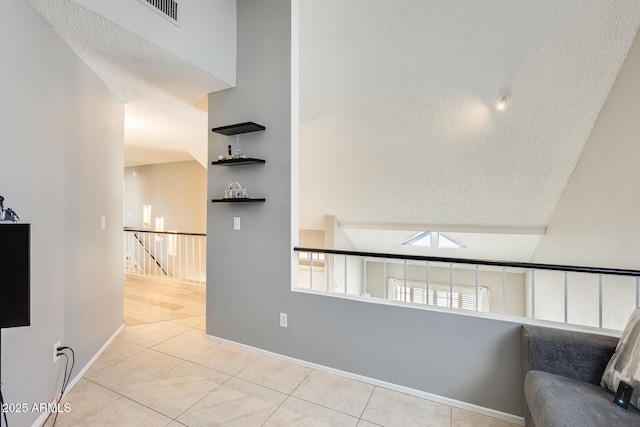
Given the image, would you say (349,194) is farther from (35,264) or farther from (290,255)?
(35,264)

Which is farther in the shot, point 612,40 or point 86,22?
point 612,40

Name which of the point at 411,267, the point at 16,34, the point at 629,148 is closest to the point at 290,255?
the point at 16,34

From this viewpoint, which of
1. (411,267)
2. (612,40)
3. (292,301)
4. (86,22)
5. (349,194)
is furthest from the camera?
(411,267)

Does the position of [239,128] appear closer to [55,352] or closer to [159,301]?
[55,352]

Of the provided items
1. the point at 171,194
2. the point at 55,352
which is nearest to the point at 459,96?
the point at 55,352

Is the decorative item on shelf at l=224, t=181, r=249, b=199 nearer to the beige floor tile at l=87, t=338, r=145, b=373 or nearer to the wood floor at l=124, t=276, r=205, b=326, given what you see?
the beige floor tile at l=87, t=338, r=145, b=373

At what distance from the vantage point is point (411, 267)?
694cm

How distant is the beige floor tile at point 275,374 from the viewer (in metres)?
2.29

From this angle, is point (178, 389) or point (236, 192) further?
point (236, 192)

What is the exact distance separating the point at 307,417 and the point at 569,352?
158cm

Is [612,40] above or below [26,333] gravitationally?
above

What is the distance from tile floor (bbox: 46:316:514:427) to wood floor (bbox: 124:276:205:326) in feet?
3.15

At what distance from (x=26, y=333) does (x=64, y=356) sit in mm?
577

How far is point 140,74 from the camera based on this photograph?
267 cm
